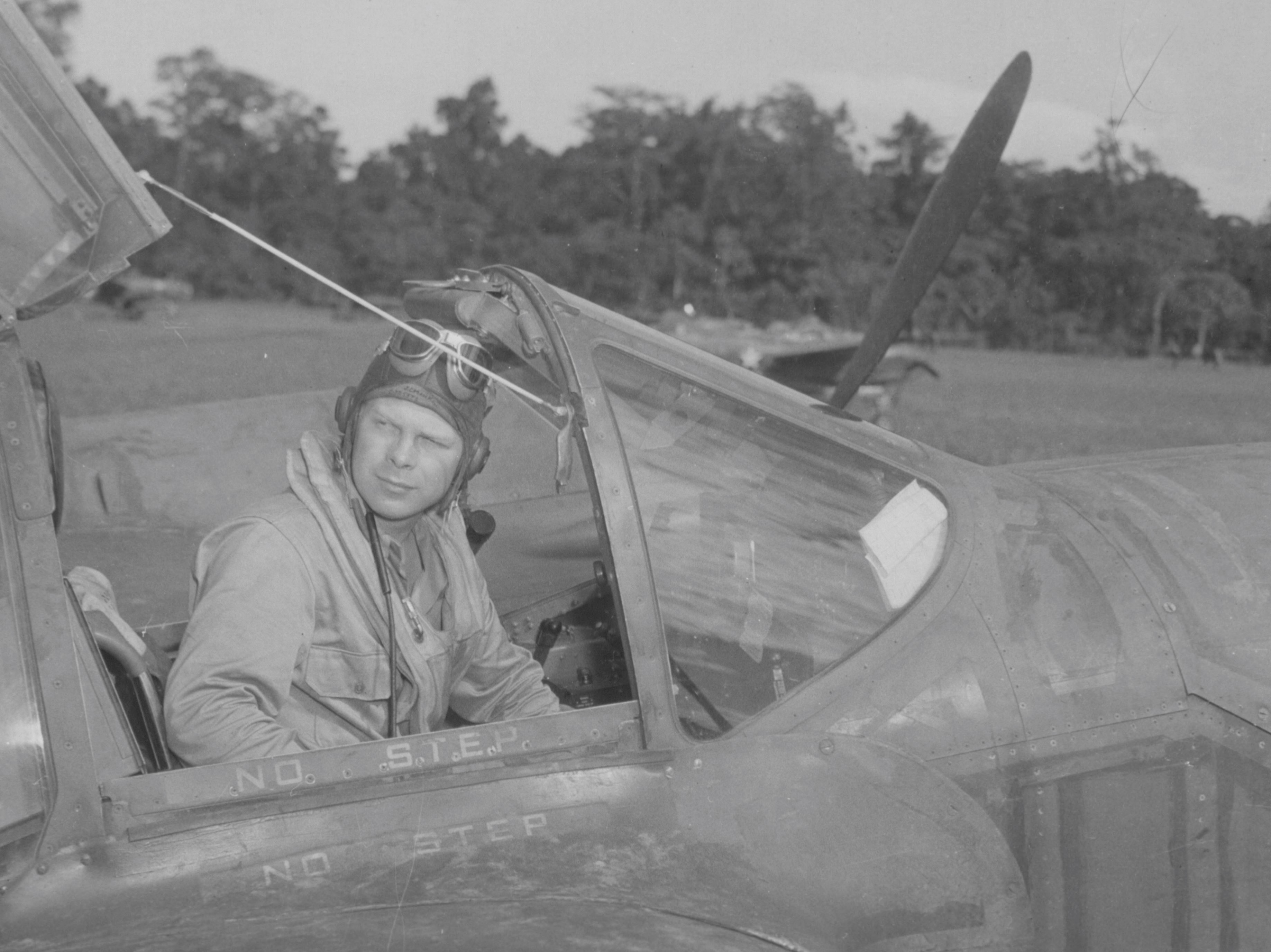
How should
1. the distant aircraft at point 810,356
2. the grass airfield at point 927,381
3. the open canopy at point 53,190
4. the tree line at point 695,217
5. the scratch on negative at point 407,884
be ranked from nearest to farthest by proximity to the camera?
the scratch on negative at point 407,884 < the open canopy at point 53,190 < the distant aircraft at point 810,356 < the grass airfield at point 927,381 < the tree line at point 695,217

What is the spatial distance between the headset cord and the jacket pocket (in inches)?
0.6

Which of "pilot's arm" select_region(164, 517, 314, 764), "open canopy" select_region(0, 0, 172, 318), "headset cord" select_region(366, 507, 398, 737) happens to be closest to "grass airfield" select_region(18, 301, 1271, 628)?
"headset cord" select_region(366, 507, 398, 737)

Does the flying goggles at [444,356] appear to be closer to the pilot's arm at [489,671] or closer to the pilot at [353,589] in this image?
the pilot at [353,589]

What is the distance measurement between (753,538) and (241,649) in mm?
978

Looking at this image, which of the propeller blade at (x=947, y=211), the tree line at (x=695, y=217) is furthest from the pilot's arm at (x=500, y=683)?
the tree line at (x=695, y=217)

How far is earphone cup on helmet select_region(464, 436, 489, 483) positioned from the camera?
257 cm

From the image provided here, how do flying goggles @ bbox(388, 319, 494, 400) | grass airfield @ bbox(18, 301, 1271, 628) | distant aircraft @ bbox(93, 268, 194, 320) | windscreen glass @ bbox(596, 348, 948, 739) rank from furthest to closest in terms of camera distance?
distant aircraft @ bbox(93, 268, 194, 320) → grass airfield @ bbox(18, 301, 1271, 628) → flying goggles @ bbox(388, 319, 494, 400) → windscreen glass @ bbox(596, 348, 948, 739)

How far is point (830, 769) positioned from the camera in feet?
7.00

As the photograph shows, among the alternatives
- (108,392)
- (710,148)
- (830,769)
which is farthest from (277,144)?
(830,769)

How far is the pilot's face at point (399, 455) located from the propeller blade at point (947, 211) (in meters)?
2.37

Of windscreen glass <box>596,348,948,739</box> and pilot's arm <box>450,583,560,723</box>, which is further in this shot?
pilot's arm <box>450,583,560,723</box>

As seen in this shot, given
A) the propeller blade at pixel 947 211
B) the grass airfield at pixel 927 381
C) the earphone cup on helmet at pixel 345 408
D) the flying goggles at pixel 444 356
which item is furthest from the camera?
the grass airfield at pixel 927 381

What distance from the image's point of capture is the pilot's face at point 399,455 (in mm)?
2426

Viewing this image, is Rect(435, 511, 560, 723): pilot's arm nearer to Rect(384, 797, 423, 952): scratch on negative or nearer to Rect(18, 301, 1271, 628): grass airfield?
Rect(384, 797, 423, 952): scratch on negative
